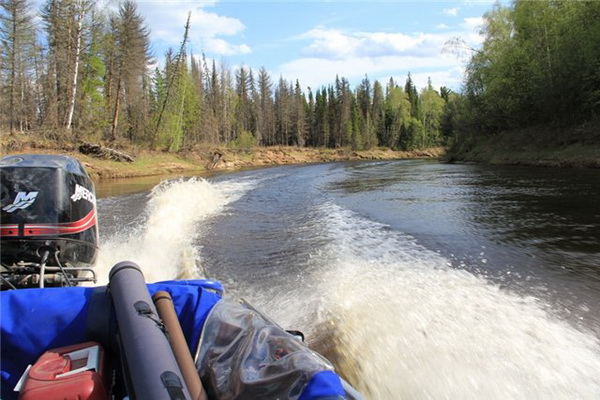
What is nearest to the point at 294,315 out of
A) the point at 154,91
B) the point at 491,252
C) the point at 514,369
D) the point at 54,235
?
the point at 514,369

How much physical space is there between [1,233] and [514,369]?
453 cm

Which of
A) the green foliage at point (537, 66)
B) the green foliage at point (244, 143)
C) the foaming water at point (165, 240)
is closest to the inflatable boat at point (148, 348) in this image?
the foaming water at point (165, 240)

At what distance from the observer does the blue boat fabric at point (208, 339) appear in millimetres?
1800

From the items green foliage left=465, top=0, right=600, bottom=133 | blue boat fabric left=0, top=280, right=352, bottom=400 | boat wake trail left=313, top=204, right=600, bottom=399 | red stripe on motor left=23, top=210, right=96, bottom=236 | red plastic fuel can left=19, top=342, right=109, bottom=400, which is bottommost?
boat wake trail left=313, top=204, right=600, bottom=399

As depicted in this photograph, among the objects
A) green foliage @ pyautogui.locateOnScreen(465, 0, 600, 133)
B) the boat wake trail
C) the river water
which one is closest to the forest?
green foliage @ pyautogui.locateOnScreen(465, 0, 600, 133)

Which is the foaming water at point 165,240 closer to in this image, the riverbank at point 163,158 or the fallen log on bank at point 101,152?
the riverbank at point 163,158

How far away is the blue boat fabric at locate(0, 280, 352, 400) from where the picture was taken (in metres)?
1.80

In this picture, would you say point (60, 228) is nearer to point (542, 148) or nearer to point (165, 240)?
point (165, 240)

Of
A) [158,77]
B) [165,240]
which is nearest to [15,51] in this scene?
[158,77]

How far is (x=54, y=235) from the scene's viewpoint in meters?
4.21

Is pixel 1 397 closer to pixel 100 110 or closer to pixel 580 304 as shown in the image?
pixel 580 304

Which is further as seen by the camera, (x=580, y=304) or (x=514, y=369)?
(x=580, y=304)

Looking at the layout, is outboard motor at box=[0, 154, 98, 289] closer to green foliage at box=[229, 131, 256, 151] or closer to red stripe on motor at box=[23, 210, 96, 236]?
red stripe on motor at box=[23, 210, 96, 236]

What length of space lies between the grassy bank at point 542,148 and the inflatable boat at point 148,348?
79.2 feet
